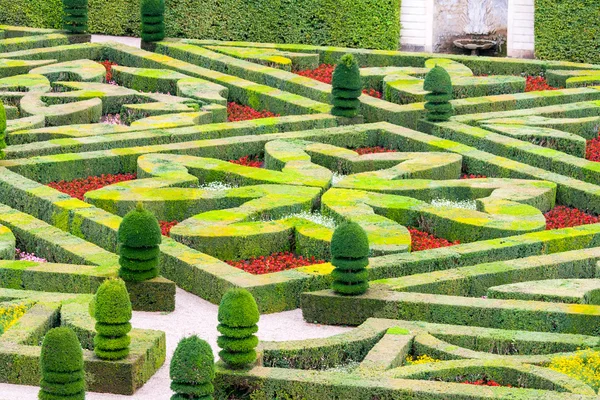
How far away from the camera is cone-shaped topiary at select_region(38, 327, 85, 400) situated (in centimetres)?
1941

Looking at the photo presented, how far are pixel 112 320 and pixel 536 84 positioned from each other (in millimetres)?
22963

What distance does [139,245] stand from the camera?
80.0 ft

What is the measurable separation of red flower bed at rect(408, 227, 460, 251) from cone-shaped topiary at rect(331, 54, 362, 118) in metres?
8.00

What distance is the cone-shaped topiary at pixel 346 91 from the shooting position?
1416 inches

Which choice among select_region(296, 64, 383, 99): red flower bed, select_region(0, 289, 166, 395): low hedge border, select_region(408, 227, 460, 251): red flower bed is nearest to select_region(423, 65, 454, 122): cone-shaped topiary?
select_region(296, 64, 383, 99): red flower bed

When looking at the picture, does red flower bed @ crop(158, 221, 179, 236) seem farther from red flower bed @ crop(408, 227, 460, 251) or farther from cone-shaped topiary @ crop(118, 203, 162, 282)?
red flower bed @ crop(408, 227, 460, 251)

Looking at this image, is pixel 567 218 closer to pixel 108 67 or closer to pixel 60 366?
pixel 60 366

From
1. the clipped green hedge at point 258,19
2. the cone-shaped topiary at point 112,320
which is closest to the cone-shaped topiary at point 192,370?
the cone-shaped topiary at point 112,320

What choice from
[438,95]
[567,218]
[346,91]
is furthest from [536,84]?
[567,218]

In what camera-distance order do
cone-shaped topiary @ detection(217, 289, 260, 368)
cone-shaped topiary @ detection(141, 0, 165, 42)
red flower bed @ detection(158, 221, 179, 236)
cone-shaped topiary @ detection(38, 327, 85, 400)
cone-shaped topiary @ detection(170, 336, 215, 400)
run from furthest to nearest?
1. cone-shaped topiary @ detection(141, 0, 165, 42)
2. red flower bed @ detection(158, 221, 179, 236)
3. cone-shaped topiary @ detection(217, 289, 260, 368)
4. cone-shaped topiary @ detection(170, 336, 215, 400)
5. cone-shaped topiary @ detection(38, 327, 85, 400)

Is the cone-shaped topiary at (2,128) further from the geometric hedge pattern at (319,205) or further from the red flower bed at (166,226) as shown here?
the red flower bed at (166,226)

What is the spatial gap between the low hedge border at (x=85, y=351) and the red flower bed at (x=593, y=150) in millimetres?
14501

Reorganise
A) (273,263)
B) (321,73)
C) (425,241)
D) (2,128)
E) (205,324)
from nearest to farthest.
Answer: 1. (205,324)
2. (273,263)
3. (425,241)
4. (2,128)
5. (321,73)

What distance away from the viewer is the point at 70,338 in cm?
1953
